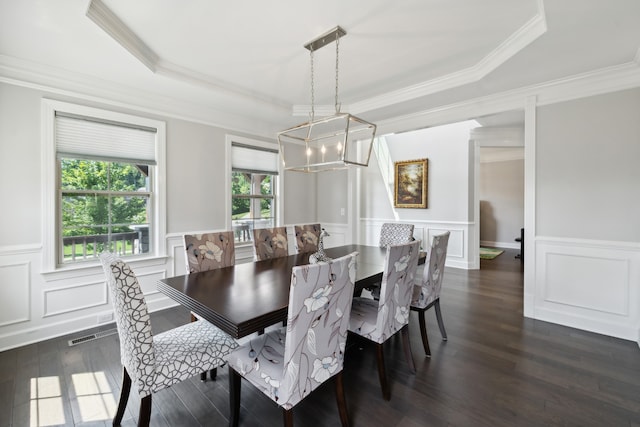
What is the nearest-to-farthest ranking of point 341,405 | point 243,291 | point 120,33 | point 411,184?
point 341,405 → point 243,291 → point 120,33 → point 411,184

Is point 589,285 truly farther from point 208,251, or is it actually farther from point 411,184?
point 208,251

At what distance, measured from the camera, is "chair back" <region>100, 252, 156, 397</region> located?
1.34 metres

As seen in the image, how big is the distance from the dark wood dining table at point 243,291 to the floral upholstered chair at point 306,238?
2.06 feet

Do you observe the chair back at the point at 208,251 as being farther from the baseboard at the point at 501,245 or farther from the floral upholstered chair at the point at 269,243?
the baseboard at the point at 501,245

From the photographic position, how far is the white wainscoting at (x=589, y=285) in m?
2.68

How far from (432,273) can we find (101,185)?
134 inches

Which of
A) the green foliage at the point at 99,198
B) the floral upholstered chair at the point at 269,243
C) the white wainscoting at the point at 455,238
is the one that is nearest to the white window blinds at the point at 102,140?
the green foliage at the point at 99,198

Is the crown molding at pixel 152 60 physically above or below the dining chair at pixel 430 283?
above

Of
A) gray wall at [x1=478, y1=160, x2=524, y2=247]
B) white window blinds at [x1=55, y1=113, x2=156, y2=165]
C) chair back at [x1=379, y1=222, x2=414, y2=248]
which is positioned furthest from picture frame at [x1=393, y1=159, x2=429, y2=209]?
white window blinds at [x1=55, y1=113, x2=156, y2=165]

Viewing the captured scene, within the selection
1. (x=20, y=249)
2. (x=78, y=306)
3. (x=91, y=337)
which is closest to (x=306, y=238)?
(x=91, y=337)

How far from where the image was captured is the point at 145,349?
1412mm

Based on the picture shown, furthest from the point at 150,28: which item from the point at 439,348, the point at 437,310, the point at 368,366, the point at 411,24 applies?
the point at 439,348

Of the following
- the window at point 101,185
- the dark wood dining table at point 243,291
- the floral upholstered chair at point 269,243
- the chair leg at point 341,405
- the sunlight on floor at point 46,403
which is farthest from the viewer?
the floral upholstered chair at point 269,243

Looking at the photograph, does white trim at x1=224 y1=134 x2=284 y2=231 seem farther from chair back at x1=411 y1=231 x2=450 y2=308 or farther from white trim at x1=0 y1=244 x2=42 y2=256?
chair back at x1=411 y1=231 x2=450 y2=308
